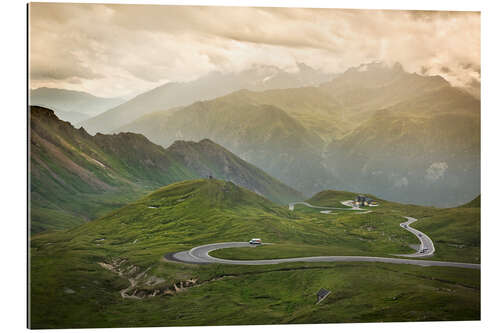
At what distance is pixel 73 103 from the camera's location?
7488 cm

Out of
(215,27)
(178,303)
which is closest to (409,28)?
(215,27)

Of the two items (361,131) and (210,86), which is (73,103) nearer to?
(210,86)

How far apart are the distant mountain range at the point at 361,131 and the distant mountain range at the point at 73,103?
2319 cm

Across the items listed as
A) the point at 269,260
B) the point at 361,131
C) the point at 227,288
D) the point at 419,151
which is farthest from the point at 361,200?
the point at 227,288

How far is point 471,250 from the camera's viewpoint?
6638 cm

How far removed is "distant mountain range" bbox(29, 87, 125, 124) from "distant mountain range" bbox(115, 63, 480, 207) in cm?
2319

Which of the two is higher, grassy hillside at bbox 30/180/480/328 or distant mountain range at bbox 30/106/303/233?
distant mountain range at bbox 30/106/303/233

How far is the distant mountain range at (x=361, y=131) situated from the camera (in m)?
78.2

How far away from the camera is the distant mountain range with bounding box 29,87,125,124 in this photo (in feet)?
220

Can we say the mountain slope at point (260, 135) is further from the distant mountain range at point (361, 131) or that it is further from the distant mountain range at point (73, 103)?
the distant mountain range at point (73, 103)

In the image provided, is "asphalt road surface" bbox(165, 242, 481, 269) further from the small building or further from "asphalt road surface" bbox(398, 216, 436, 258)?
the small building

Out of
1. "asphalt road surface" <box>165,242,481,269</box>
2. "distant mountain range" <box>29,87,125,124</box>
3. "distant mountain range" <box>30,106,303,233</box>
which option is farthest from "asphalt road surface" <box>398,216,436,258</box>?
"distant mountain range" <box>29,87,125,124</box>

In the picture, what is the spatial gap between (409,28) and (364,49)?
750cm
